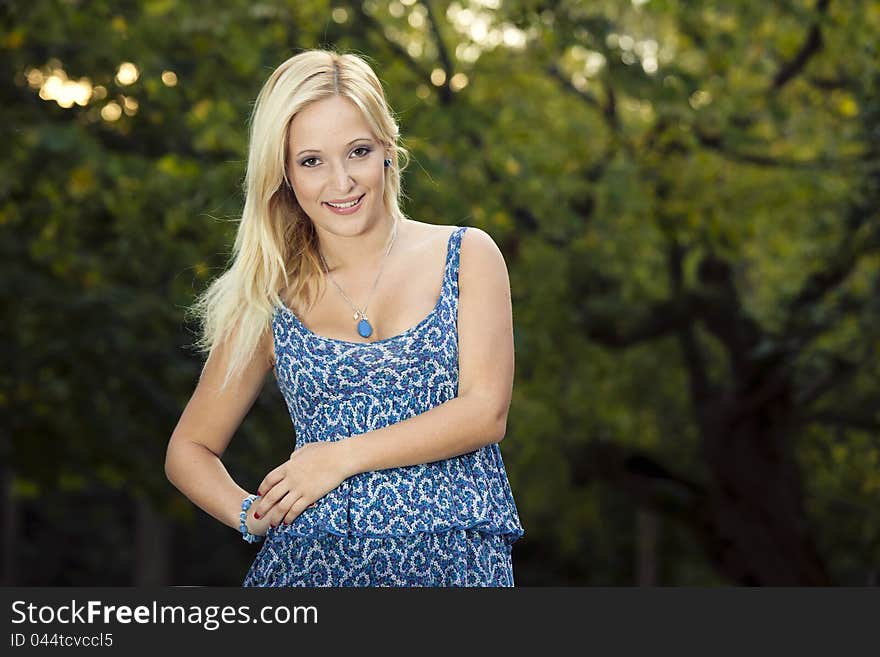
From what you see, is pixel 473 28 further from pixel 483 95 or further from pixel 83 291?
pixel 83 291

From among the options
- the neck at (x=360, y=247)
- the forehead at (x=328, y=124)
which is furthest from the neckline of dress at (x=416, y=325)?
the forehead at (x=328, y=124)

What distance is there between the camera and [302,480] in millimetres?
2035

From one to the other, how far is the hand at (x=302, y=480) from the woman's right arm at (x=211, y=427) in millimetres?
157

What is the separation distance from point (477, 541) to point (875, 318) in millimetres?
7478

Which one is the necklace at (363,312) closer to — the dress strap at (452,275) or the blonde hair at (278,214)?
the blonde hair at (278,214)

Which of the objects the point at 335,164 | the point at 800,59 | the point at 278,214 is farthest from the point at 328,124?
the point at 800,59

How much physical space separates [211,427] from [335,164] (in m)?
0.50

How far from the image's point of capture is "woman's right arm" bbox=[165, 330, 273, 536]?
2.21m

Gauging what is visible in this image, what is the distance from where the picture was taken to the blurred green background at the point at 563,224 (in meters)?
6.87

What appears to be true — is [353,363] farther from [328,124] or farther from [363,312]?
[328,124]

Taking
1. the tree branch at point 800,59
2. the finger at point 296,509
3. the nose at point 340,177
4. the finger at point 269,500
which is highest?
the tree branch at point 800,59

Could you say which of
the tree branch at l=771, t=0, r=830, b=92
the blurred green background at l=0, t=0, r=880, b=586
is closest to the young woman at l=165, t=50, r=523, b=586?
the blurred green background at l=0, t=0, r=880, b=586

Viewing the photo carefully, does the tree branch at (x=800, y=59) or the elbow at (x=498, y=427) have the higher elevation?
the tree branch at (x=800, y=59)

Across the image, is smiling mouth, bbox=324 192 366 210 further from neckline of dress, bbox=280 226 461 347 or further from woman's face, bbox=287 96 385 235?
neckline of dress, bbox=280 226 461 347
